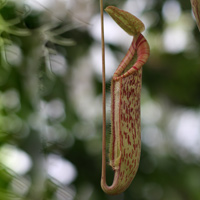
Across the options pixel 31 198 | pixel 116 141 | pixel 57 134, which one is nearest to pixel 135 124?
pixel 116 141

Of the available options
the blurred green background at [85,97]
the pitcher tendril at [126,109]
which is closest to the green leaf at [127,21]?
the pitcher tendril at [126,109]

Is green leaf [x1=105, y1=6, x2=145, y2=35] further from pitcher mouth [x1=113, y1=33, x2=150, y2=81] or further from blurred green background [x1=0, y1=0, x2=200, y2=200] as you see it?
blurred green background [x1=0, y1=0, x2=200, y2=200]

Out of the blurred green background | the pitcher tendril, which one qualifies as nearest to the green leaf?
the pitcher tendril

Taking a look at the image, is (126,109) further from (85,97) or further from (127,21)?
(85,97)

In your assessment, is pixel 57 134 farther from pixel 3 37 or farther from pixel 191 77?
pixel 191 77

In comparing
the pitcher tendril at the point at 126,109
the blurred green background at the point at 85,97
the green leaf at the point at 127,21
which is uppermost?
the green leaf at the point at 127,21

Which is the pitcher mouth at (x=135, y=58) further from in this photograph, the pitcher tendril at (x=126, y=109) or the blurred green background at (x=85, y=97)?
the blurred green background at (x=85, y=97)

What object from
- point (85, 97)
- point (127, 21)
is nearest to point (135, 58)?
point (127, 21)
